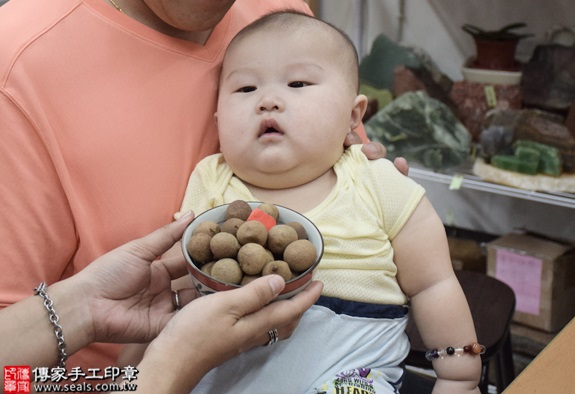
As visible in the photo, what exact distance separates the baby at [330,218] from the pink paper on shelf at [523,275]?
52.7 inches

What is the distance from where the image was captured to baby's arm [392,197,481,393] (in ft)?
3.74

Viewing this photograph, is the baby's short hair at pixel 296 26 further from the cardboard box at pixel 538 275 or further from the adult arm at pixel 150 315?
the cardboard box at pixel 538 275

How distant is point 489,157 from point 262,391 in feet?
5.01

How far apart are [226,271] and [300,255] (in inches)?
4.2

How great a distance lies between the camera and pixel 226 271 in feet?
2.94

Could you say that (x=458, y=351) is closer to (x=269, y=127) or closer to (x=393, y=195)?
(x=393, y=195)

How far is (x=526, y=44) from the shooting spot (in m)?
2.51

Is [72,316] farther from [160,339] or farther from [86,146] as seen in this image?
[86,146]

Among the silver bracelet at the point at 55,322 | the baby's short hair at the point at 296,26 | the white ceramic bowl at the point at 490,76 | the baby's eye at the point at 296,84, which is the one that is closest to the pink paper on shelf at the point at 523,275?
the white ceramic bowl at the point at 490,76

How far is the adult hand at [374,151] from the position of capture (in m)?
1.23

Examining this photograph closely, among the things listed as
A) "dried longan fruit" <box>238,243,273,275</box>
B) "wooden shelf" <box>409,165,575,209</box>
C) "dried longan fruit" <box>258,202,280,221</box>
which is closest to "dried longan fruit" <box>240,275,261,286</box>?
"dried longan fruit" <box>238,243,273,275</box>

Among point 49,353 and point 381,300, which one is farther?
point 381,300

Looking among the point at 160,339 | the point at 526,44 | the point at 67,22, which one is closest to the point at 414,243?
the point at 160,339

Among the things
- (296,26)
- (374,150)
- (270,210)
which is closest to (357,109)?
(374,150)
